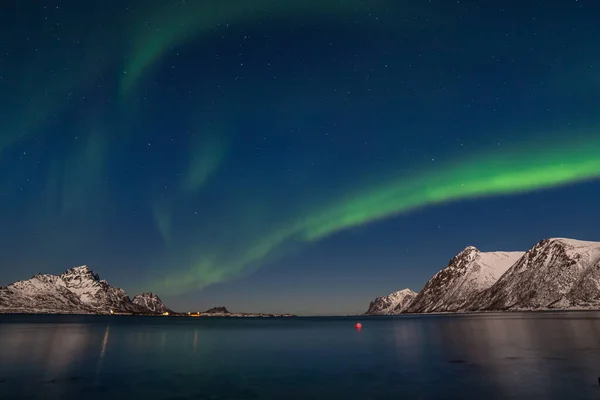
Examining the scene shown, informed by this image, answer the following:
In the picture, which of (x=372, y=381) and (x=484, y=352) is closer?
(x=372, y=381)

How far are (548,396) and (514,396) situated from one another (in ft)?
7.83

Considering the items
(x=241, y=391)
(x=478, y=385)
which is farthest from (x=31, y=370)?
(x=478, y=385)

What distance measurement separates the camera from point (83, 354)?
69.1 metres

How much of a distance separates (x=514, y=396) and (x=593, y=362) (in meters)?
25.8

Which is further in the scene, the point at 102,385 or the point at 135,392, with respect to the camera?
the point at 102,385

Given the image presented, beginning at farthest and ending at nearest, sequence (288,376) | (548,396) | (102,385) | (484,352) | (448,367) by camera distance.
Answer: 1. (484,352)
2. (448,367)
3. (288,376)
4. (102,385)
5. (548,396)

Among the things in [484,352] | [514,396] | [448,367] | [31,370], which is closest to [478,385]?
[514,396]

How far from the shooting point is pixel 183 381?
42.2 meters

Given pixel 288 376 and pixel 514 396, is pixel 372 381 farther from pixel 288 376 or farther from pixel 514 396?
pixel 514 396

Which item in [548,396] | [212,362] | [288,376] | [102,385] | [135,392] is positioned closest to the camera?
[548,396]

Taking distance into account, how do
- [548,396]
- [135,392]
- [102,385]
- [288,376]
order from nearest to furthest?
[548,396] < [135,392] < [102,385] < [288,376]

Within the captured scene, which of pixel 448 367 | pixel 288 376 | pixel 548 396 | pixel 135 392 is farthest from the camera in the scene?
pixel 448 367

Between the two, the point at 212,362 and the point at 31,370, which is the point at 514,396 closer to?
the point at 212,362

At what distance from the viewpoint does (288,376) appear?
46.4 meters
